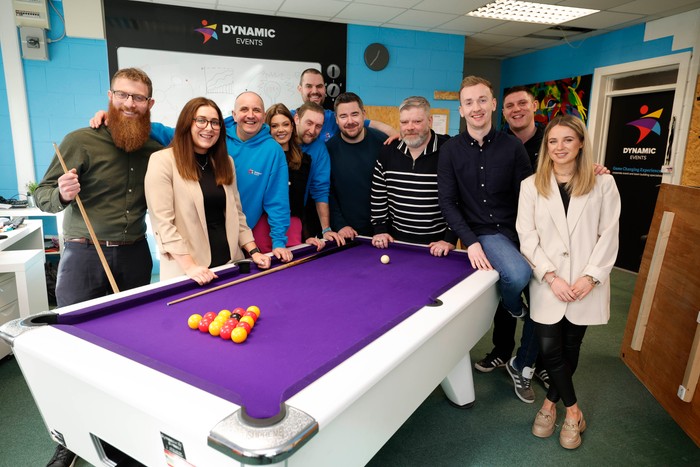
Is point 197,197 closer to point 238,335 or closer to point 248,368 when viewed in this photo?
point 238,335

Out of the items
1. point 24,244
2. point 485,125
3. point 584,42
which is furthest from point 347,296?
point 584,42

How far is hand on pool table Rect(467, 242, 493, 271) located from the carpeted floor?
837 mm

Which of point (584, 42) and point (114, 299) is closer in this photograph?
point (114, 299)

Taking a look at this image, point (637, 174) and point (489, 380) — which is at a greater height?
point (637, 174)

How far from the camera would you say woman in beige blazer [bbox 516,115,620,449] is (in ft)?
6.50

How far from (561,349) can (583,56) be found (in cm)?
498

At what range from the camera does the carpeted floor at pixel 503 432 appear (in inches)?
78.6

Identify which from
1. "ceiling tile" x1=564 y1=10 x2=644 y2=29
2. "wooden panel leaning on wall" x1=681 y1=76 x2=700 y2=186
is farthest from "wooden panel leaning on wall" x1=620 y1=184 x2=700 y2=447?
"ceiling tile" x1=564 y1=10 x2=644 y2=29

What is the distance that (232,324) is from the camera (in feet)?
4.43

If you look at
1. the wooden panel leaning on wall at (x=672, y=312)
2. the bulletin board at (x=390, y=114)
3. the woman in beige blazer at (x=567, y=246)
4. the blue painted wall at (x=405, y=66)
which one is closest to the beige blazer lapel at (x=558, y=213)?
the woman in beige blazer at (x=567, y=246)

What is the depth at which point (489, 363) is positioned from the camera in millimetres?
2850

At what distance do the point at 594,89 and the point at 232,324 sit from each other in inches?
226

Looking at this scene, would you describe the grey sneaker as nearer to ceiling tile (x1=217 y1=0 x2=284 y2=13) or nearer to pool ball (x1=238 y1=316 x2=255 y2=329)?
pool ball (x1=238 y1=316 x2=255 y2=329)

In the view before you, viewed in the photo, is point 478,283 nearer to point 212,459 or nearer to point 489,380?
point 489,380
